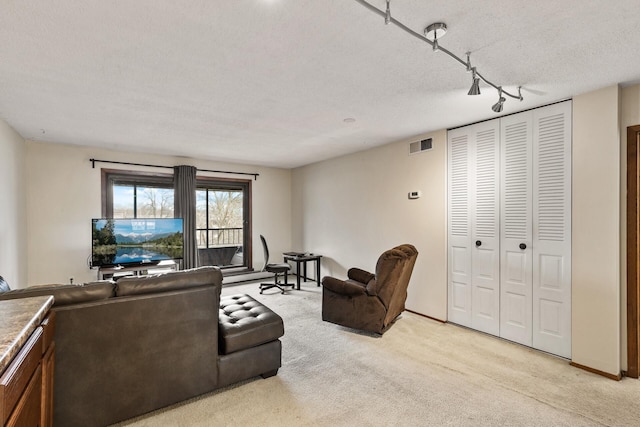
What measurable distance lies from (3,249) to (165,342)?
2.70 m

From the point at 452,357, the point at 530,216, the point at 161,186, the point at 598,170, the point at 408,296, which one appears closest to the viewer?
the point at 598,170

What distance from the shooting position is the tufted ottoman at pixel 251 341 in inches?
91.5

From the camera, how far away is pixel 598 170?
263cm

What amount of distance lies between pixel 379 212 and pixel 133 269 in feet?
12.9

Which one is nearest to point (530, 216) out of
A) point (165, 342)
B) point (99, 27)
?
point (165, 342)

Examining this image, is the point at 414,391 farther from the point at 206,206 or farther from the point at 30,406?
the point at 206,206

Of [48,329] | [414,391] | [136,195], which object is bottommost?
[414,391]

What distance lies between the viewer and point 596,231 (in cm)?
263

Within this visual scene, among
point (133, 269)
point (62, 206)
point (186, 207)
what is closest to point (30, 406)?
point (133, 269)

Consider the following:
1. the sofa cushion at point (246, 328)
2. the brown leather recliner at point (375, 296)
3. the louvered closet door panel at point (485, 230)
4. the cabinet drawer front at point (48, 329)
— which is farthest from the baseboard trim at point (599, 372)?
the cabinet drawer front at point (48, 329)

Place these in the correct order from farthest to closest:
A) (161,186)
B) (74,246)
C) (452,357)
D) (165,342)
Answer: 1. (161,186)
2. (74,246)
3. (452,357)
4. (165,342)

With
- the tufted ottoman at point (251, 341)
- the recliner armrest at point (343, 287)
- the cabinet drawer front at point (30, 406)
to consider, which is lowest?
the tufted ottoman at point (251, 341)

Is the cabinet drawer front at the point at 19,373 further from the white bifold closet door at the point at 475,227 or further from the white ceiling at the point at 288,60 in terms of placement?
the white bifold closet door at the point at 475,227

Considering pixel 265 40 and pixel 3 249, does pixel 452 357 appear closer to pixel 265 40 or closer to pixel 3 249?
pixel 265 40
